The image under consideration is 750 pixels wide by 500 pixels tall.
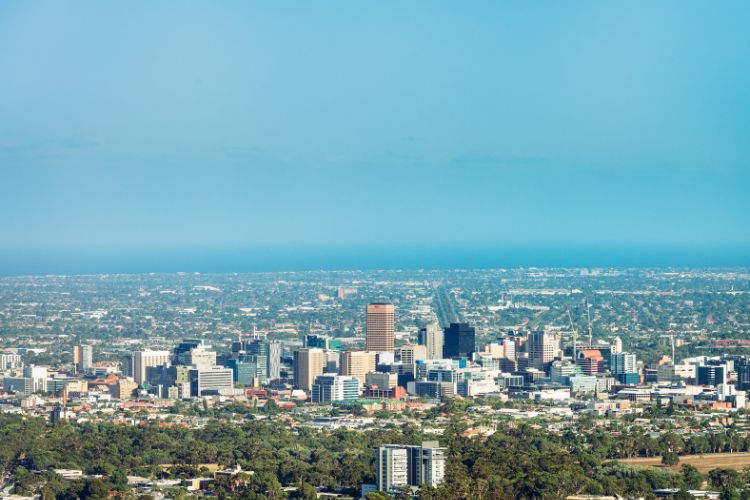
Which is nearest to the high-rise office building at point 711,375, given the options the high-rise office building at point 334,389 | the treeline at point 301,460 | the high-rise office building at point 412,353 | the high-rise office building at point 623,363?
the high-rise office building at point 623,363

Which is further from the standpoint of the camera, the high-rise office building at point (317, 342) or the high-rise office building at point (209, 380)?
the high-rise office building at point (317, 342)

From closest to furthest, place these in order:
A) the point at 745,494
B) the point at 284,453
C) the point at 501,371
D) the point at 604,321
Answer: the point at 745,494 → the point at 284,453 → the point at 501,371 → the point at 604,321

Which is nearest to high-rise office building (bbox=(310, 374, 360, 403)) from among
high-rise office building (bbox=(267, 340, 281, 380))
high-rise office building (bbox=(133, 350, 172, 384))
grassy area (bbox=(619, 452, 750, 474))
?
high-rise office building (bbox=(267, 340, 281, 380))

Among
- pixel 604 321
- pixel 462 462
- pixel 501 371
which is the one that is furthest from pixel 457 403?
pixel 604 321

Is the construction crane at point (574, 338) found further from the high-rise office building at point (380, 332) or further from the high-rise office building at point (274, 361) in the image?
the high-rise office building at point (274, 361)

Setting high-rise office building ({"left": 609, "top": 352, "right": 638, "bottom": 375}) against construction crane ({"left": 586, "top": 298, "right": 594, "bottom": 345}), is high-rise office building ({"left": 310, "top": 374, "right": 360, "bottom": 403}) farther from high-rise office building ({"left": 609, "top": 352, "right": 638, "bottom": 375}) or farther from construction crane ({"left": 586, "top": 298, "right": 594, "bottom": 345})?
construction crane ({"left": 586, "top": 298, "right": 594, "bottom": 345})

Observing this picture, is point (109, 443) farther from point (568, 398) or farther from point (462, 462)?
point (568, 398)
